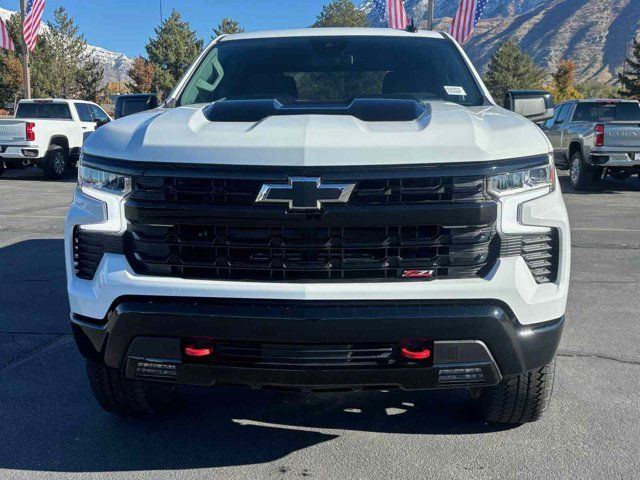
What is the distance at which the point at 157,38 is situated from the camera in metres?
58.7

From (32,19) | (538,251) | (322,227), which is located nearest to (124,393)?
(322,227)

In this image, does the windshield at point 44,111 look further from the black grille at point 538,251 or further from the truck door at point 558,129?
the black grille at point 538,251

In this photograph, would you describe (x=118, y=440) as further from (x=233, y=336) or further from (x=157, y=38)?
(x=157, y=38)

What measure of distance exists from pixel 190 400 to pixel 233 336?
1.27 meters

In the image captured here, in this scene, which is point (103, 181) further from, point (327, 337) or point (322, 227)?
point (327, 337)

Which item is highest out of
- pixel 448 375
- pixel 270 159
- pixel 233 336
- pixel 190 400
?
pixel 270 159

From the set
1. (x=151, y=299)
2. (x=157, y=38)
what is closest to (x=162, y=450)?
(x=151, y=299)

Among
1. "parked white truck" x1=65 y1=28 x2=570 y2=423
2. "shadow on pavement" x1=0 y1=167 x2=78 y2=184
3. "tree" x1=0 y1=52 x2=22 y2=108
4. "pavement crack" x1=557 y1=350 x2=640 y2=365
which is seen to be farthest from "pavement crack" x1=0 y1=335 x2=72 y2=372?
"tree" x1=0 y1=52 x2=22 y2=108

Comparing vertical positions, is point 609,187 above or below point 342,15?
below

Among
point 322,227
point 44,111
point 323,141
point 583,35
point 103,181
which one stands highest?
point 583,35

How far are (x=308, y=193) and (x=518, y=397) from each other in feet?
4.53

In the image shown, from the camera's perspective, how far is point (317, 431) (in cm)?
331

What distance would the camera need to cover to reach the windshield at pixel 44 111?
17.4 metres

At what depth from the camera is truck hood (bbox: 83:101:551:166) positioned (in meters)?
2.58
